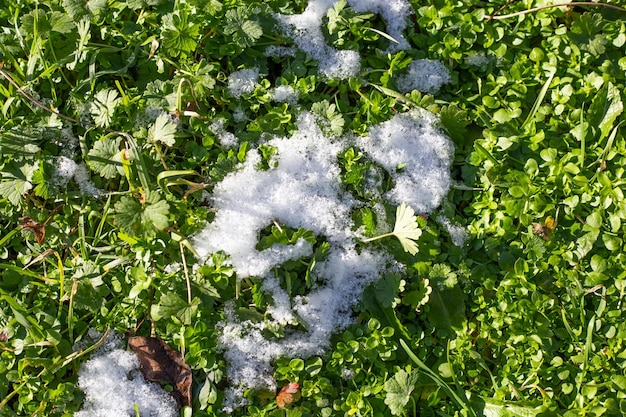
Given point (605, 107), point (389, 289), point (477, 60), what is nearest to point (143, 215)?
point (389, 289)

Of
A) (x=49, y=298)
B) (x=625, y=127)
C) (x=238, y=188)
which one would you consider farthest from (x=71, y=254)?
(x=625, y=127)

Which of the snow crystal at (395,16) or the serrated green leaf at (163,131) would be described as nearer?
the serrated green leaf at (163,131)

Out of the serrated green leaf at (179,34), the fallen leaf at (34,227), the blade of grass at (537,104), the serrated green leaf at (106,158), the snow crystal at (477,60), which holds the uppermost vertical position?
the serrated green leaf at (179,34)

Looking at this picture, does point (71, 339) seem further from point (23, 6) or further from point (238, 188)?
point (23, 6)

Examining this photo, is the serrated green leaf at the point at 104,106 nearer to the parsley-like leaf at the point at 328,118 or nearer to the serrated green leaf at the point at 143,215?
the serrated green leaf at the point at 143,215

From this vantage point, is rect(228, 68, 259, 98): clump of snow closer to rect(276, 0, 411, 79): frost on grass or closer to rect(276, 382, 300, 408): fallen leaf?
rect(276, 0, 411, 79): frost on grass

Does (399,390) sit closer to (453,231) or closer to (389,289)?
(389,289)

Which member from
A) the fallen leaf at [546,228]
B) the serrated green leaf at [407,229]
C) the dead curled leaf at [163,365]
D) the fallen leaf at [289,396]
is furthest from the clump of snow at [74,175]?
the fallen leaf at [546,228]
